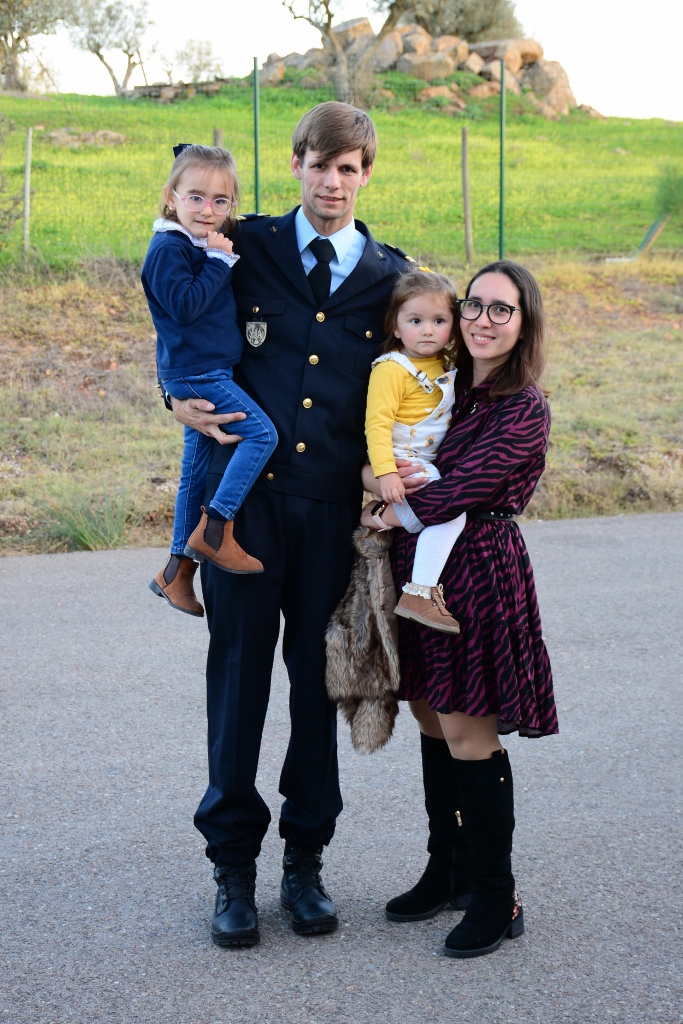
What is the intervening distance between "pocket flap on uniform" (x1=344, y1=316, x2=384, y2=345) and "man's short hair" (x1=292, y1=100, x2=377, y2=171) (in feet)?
1.44

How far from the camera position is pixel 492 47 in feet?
96.7

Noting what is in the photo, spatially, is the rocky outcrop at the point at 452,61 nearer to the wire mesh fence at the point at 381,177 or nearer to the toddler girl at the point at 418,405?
the wire mesh fence at the point at 381,177

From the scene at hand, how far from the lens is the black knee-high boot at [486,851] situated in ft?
9.72

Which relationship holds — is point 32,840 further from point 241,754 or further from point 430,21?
point 430,21

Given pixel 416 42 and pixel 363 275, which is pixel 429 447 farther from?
pixel 416 42

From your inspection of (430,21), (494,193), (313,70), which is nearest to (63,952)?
(494,193)

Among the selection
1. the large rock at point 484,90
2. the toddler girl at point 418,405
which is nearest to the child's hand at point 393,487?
the toddler girl at point 418,405

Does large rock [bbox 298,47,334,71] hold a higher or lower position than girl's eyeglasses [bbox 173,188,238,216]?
higher

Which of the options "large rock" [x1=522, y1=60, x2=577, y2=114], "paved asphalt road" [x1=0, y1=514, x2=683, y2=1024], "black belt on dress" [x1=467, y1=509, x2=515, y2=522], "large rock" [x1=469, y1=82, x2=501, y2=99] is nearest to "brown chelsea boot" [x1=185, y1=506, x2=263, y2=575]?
"black belt on dress" [x1=467, y1=509, x2=515, y2=522]

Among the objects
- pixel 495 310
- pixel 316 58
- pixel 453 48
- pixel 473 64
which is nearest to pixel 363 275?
pixel 495 310

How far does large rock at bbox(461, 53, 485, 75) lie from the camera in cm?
2717

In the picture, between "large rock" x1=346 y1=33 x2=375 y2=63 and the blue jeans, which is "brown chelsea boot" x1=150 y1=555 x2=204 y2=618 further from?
"large rock" x1=346 y1=33 x2=375 y2=63

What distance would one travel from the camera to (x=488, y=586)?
2953mm

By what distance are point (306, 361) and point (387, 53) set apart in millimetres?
27284
